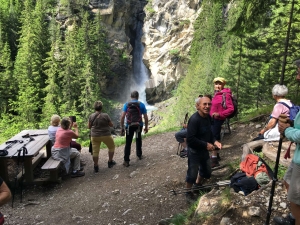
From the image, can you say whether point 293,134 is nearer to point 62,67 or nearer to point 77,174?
point 77,174

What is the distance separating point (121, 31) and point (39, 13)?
17.2 meters

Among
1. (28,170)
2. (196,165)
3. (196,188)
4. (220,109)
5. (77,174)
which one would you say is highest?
(220,109)

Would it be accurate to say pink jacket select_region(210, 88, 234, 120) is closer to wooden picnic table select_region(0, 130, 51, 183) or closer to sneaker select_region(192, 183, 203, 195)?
sneaker select_region(192, 183, 203, 195)

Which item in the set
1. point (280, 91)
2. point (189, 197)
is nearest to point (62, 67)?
point (189, 197)

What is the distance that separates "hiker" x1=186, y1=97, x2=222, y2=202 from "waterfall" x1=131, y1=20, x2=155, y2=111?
166ft

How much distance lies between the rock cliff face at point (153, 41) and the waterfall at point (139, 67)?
143 cm

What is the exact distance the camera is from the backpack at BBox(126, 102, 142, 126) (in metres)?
7.80

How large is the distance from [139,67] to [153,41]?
7.29m

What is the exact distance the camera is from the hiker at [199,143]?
4.54 m

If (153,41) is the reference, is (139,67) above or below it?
below

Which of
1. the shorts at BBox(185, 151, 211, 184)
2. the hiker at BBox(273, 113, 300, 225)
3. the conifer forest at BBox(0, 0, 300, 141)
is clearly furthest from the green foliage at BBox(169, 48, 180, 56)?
the hiker at BBox(273, 113, 300, 225)

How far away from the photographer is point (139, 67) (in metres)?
60.6

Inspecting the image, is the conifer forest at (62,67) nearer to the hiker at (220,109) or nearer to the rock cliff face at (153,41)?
the rock cliff face at (153,41)

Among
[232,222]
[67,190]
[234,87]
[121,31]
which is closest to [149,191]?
[67,190]
